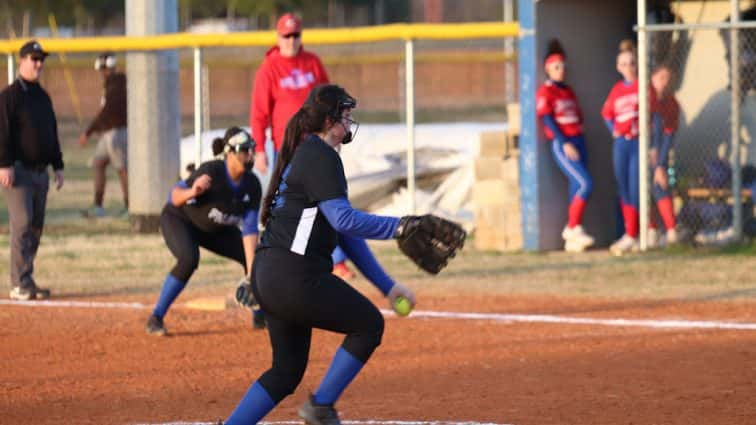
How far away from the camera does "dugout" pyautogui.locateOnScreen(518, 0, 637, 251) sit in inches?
621

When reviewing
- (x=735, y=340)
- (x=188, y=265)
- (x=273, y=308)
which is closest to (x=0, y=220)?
(x=188, y=265)

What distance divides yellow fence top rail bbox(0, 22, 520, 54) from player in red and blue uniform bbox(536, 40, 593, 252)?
58 centimetres

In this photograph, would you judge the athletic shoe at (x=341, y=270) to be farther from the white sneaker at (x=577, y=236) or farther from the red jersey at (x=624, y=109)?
the red jersey at (x=624, y=109)

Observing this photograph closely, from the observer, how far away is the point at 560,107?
51.2 ft

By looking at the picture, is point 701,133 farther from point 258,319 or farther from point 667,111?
point 258,319

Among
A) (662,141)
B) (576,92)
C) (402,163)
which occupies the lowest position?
(402,163)

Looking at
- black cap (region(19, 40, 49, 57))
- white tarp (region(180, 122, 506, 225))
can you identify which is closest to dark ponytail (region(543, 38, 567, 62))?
white tarp (region(180, 122, 506, 225))

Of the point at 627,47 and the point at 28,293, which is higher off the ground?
the point at 627,47

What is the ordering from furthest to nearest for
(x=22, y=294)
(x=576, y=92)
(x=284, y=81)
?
(x=576, y=92) < (x=284, y=81) < (x=22, y=294)

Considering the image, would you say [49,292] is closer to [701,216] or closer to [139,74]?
[139,74]

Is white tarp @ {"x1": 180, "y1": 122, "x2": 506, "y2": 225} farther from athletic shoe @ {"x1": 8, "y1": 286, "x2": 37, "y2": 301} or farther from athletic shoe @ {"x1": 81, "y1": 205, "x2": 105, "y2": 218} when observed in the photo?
athletic shoe @ {"x1": 8, "y1": 286, "x2": 37, "y2": 301}

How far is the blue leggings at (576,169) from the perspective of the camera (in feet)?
50.8

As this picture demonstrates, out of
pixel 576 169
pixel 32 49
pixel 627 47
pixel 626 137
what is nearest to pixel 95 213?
pixel 576 169

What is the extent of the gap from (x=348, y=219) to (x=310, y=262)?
0.29 m
